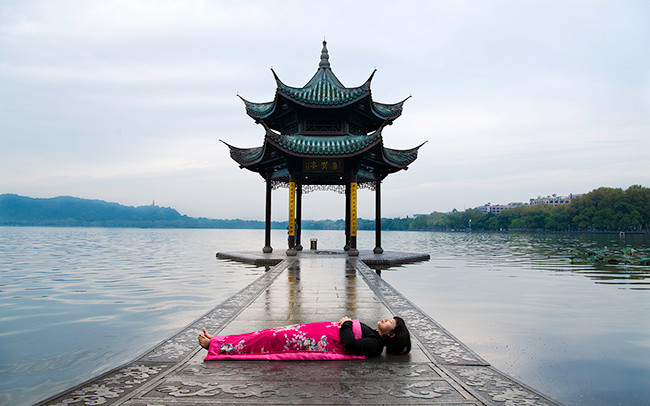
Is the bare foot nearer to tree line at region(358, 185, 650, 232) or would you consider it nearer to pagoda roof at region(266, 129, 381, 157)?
pagoda roof at region(266, 129, 381, 157)

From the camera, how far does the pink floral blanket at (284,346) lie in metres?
4.70

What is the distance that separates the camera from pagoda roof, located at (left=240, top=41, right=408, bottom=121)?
18516 millimetres

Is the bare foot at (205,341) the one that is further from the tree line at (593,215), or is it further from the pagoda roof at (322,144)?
the tree line at (593,215)

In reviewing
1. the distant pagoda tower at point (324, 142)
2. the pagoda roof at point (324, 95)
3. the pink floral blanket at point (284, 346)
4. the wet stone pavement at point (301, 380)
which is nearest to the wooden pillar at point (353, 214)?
the distant pagoda tower at point (324, 142)

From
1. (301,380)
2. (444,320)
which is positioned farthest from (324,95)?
(301,380)

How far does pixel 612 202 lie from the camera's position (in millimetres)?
84375

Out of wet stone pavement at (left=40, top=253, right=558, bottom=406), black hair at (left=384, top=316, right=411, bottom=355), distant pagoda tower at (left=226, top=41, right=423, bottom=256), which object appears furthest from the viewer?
distant pagoda tower at (left=226, top=41, right=423, bottom=256)

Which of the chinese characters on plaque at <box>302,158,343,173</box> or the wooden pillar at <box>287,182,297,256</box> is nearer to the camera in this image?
the chinese characters on plaque at <box>302,158,343,173</box>

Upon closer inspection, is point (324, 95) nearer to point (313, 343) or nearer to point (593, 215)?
point (313, 343)

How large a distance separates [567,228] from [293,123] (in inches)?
3854

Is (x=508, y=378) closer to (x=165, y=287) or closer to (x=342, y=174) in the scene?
(x=165, y=287)

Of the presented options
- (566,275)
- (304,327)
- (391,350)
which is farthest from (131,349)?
(566,275)

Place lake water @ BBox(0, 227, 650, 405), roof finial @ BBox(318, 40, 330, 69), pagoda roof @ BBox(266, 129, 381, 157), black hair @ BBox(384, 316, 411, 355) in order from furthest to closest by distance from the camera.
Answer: roof finial @ BBox(318, 40, 330, 69) → pagoda roof @ BBox(266, 129, 381, 157) → lake water @ BBox(0, 227, 650, 405) → black hair @ BBox(384, 316, 411, 355)

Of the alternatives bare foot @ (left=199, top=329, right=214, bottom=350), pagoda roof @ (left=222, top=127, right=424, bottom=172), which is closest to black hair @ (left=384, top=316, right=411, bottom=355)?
bare foot @ (left=199, top=329, right=214, bottom=350)
